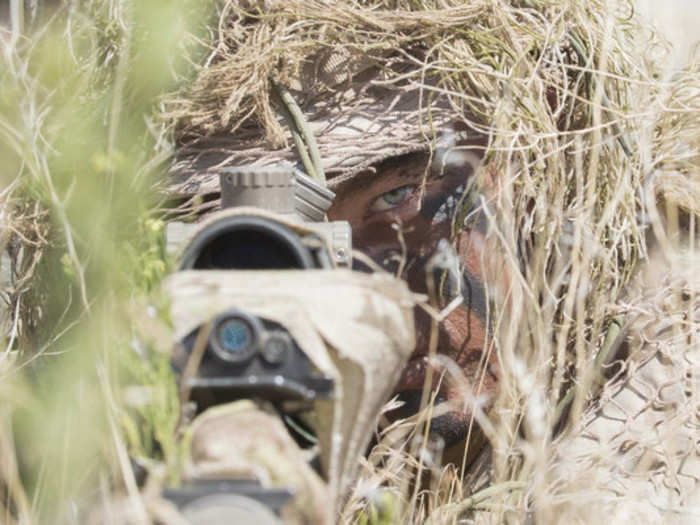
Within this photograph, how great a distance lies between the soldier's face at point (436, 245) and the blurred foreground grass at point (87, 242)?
0.41m

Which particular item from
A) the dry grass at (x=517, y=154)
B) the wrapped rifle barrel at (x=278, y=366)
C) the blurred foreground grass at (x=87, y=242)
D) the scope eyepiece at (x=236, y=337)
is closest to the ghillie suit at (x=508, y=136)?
the dry grass at (x=517, y=154)

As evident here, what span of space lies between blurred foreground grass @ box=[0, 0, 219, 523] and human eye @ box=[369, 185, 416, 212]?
414mm

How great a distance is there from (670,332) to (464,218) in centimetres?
48

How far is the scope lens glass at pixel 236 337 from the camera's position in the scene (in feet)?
3.20

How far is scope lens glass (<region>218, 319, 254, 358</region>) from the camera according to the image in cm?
98

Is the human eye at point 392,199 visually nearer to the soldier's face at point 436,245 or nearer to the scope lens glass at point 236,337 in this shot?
the soldier's face at point 436,245

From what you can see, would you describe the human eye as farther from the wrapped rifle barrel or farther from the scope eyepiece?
the scope eyepiece

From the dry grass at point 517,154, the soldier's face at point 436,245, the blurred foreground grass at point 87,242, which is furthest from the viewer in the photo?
the soldier's face at point 436,245

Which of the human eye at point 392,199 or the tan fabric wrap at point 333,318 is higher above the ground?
the human eye at point 392,199

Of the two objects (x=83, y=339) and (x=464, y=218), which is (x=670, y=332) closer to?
(x=464, y=218)

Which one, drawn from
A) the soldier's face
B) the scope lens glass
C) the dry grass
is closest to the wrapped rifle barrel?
the scope lens glass

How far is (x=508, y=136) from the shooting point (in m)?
1.83

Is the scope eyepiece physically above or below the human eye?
below

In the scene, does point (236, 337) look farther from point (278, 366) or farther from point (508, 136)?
point (508, 136)
